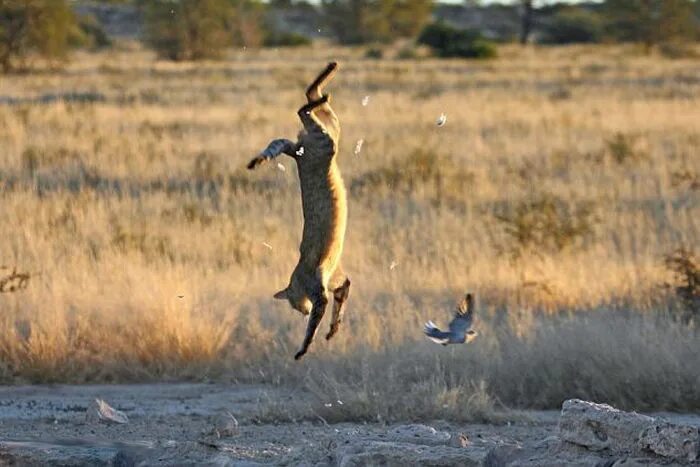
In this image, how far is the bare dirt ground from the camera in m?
6.64

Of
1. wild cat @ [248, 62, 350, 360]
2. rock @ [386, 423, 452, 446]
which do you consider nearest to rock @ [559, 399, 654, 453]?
rock @ [386, 423, 452, 446]

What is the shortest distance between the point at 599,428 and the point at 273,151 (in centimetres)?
332

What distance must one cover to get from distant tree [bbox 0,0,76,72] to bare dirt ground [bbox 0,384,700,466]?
3392cm

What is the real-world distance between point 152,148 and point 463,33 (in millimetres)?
51803

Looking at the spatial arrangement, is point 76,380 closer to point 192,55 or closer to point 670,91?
point 670,91

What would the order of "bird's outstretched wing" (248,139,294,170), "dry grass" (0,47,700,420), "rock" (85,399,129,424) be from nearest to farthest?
"bird's outstretched wing" (248,139,294,170), "rock" (85,399,129,424), "dry grass" (0,47,700,420)

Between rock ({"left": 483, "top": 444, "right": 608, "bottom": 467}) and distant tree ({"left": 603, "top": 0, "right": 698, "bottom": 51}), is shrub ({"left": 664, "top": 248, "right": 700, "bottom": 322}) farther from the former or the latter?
distant tree ({"left": 603, "top": 0, "right": 698, "bottom": 51})

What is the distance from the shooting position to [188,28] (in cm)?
5628

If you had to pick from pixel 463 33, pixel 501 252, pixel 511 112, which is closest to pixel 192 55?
pixel 463 33

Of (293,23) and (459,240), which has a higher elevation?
(293,23)

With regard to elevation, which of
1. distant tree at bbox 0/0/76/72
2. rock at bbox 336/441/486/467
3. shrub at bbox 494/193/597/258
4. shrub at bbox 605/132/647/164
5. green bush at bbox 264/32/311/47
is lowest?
rock at bbox 336/441/486/467

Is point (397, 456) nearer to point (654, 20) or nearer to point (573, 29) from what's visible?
point (654, 20)

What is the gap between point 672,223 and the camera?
16.3 metres

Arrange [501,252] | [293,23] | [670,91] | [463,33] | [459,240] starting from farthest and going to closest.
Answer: [293,23] → [463,33] → [670,91] → [459,240] → [501,252]
